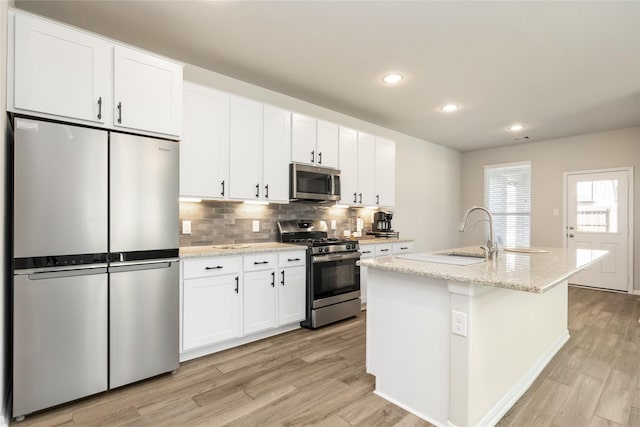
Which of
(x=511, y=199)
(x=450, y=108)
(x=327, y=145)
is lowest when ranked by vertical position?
(x=511, y=199)

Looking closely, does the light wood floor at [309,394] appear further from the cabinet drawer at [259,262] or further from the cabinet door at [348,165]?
the cabinet door at [348,165]

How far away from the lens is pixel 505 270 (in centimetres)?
182

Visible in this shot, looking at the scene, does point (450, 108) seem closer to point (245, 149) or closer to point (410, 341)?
point (245, 149)

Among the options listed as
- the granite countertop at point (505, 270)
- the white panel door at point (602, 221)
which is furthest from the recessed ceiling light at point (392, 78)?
the white panel door at point (602, 221)

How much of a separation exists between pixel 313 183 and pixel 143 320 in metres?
2.17

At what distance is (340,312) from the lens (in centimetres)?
362

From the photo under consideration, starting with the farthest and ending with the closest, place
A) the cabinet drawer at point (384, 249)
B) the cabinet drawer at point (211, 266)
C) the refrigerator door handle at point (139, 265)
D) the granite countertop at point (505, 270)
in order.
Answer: the cabinet drawer at point (384, 249)
the cabinet drawer at point (211, 266)
the refrigerator door handle at point (139, 265)
the granite countertop at point (505, 270)

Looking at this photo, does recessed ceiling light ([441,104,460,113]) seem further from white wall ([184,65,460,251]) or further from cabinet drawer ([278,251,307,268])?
cabinet drawer ([278,251,307,268])

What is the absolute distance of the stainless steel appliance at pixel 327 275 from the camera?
3406mm

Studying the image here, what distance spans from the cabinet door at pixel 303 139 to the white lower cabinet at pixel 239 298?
1.08m

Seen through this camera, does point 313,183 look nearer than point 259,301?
No

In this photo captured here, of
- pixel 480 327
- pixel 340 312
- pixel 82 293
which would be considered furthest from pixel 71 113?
pixel 340 312

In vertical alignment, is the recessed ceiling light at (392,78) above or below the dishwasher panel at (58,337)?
above

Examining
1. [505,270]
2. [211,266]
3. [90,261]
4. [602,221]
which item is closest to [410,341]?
[505,270]
